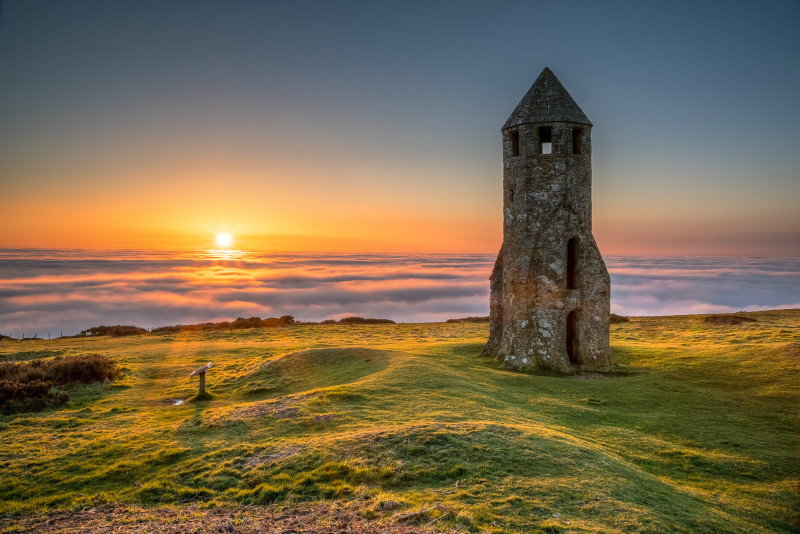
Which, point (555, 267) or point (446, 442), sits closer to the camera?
point (446, 442)

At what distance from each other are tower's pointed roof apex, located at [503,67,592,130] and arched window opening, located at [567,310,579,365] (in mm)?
9544

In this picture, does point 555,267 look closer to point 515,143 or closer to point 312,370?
point 515,143

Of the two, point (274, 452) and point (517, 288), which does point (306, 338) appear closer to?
point (517, 288)

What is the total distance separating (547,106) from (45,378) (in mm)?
25507

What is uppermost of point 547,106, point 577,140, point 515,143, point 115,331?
point 547,106

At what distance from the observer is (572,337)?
80.1 ft

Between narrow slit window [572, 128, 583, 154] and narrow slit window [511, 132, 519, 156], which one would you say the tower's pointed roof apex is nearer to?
narrow slit window [572, 128, 583, 154]

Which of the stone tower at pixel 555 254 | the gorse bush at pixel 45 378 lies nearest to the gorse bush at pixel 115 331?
the gorse bush at pixel 45 378

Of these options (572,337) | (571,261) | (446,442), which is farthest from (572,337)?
(446,442)

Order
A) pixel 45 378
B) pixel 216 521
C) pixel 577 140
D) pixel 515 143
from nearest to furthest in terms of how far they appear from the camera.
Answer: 1. pixel 216 521
2. pixel 45 378
3. pixel 577 140
4. pixel 515 143

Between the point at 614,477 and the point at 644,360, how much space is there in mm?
17532

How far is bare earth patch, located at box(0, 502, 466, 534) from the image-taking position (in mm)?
8047

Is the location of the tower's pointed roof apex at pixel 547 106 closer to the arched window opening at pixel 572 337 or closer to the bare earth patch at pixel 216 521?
the arched window opening at pixel 572 337

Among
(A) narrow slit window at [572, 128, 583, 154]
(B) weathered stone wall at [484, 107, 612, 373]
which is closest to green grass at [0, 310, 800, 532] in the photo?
(B) weathered stone wall at [484, 107, 612, 373]
